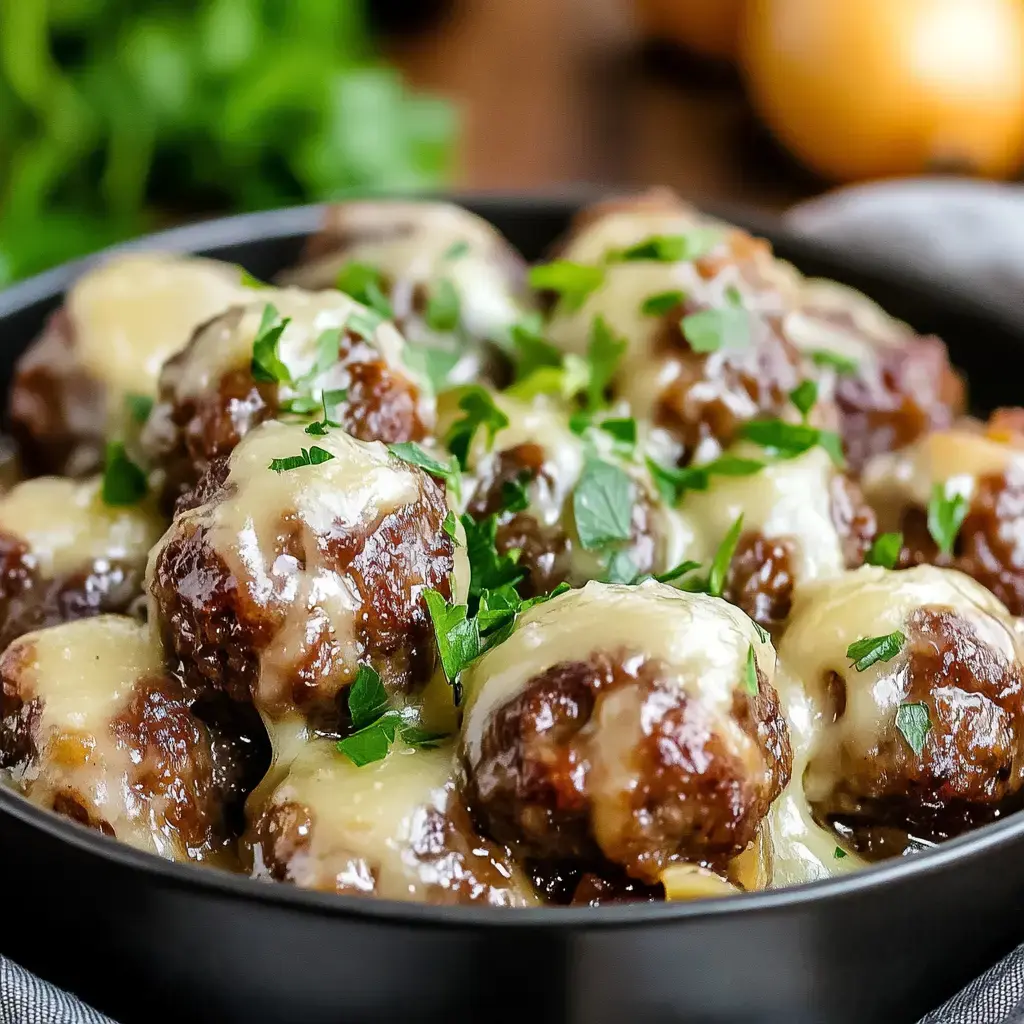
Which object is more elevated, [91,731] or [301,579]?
[301,579]

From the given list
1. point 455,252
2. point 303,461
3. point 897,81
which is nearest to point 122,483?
point 303,461

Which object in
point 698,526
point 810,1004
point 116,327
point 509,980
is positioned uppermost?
point 116,327

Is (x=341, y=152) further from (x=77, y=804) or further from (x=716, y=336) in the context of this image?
(x=77, y=804)

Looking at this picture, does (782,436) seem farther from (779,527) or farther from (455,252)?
(455,252)

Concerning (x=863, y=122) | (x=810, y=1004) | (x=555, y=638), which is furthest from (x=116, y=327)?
(x=863, y=122)

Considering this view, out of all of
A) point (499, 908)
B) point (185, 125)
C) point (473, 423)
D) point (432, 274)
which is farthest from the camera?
point (185, 125)

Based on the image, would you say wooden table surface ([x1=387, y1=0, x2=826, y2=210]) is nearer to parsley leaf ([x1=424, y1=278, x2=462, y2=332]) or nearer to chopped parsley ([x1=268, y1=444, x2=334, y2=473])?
parsley leaf ([x1=424, y1=278, x2=462, y2=332])
